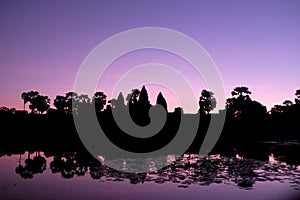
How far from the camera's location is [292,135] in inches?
2933

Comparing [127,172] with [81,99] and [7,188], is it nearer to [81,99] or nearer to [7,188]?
[7,188]

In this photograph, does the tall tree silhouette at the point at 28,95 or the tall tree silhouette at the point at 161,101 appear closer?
the tall tree silhouette at the point at 161,101

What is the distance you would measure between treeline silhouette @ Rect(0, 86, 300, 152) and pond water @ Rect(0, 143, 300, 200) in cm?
2806

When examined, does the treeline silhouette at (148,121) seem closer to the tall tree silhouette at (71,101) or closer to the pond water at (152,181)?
the tall tree silhouette at (71,101)

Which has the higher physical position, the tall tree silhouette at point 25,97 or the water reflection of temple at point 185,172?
the tall tree silhouette at point 25,97

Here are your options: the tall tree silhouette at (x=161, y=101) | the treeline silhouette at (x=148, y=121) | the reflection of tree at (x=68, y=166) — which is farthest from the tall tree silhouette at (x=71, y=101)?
the reflection of tree at (x=68, y=166)

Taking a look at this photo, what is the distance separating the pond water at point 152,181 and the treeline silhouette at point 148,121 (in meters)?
28.1

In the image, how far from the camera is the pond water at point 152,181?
16344 millimetres

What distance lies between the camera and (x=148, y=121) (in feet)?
231

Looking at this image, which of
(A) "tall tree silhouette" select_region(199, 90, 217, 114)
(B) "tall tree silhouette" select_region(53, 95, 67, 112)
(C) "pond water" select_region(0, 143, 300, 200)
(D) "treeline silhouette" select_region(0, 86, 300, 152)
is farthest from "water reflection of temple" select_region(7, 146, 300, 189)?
(B) "tall tree silhouette" select_region(53, 95, 67, 112)

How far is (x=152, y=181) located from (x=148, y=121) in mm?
50660

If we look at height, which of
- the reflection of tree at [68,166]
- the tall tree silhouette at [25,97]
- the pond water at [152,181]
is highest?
the tall tree silhouette at [25,97]

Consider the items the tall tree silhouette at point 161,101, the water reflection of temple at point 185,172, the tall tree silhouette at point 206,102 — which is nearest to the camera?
the water reflection of temple at point 185,172

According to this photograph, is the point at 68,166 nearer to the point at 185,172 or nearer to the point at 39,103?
the point at 185,172
